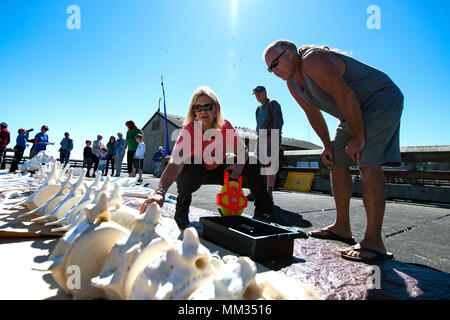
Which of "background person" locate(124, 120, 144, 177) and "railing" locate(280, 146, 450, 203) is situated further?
"background person" locate(124, 120, 144, 177)

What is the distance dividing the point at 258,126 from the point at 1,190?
142 inches

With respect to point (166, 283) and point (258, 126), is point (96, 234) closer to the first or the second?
point (166, 283)

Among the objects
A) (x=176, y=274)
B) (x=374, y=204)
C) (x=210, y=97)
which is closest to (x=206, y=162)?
(x=210, y=97)

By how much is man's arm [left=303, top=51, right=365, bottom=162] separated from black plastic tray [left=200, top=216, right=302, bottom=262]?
0.72 meters

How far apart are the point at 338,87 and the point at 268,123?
8.17 feet

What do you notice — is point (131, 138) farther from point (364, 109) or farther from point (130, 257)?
point (130, 257)

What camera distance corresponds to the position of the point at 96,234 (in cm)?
81

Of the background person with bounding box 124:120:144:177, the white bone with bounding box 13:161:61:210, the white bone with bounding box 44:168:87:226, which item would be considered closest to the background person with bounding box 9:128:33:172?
the background person with bounding box 124:120:144:177

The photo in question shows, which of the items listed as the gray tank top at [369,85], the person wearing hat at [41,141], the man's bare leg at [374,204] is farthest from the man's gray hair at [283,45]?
the person wearing hat at [41,141]

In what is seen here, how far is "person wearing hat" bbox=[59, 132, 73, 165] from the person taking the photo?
32.5ft

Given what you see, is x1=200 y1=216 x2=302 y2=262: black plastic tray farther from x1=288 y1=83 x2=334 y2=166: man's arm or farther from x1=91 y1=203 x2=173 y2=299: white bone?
x1=288 y1=83 x2=334 y2=166: man's arm

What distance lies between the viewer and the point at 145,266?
2.25ft

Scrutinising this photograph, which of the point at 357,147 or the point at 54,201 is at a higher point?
the point at 357,147
